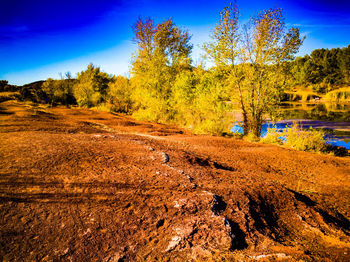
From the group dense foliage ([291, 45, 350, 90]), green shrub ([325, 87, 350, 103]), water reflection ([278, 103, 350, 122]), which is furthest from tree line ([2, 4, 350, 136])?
dense foliage ([291, 45, 350, 90])

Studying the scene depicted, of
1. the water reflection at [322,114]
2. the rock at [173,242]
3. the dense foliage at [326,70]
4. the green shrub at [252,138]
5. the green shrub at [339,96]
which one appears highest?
the dense foliage at [326,70]

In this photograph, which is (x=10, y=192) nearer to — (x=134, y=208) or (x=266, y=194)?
(x=134, y=208)

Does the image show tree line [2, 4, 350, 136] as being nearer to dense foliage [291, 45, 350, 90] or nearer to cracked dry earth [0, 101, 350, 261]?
cracked dry earth [0, 101, 350, 261]

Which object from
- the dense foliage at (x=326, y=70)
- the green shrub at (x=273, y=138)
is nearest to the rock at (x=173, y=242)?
the green shrub at (x=273, y=138)

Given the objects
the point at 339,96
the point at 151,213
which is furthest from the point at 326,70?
the point at 151,213

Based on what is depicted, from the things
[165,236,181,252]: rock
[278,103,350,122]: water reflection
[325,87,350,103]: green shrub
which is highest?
[325,87,350,103]: green shrub

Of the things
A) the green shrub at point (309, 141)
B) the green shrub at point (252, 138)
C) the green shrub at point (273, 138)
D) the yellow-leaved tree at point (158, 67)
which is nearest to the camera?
the green shrub at point (309, 141)

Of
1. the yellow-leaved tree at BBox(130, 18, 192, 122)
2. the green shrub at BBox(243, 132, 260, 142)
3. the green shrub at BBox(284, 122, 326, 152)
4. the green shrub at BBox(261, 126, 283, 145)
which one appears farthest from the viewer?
the yellow-leaved tree at BBox(130, 18, 192, 122)

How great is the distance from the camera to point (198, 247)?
1848 millimetres

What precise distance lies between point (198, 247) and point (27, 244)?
176 centimetres

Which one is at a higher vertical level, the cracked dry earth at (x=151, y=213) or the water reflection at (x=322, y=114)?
the water reflection at (x=322, y=114)

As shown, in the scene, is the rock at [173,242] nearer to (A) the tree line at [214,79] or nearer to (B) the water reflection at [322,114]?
(A) the tree line at [214,79]

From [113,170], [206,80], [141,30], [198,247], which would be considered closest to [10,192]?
[113,170]

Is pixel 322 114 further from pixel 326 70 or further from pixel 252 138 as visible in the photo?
pixel 326 70
